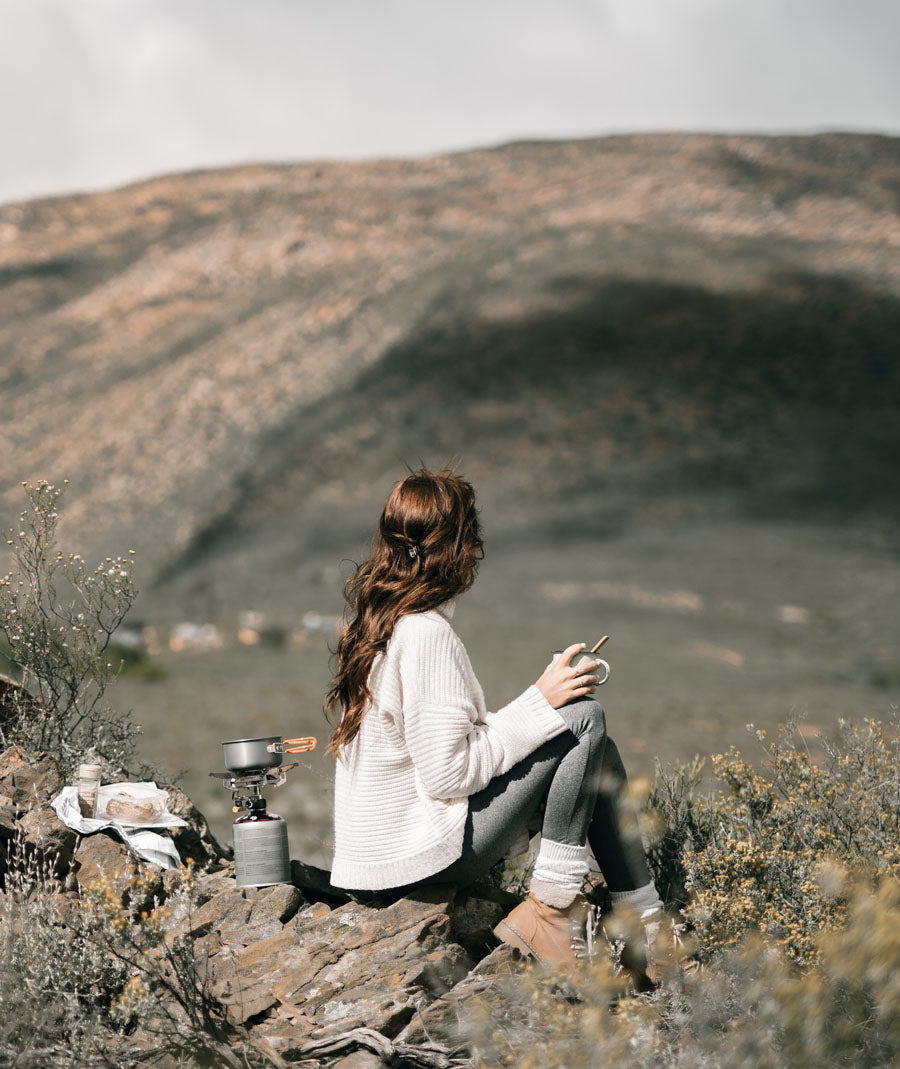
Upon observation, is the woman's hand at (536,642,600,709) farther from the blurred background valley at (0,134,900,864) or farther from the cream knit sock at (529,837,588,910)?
the blurred background valley at (0,134,900,864)

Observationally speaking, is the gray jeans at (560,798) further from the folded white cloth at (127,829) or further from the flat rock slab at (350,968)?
the folded white cloth at (127,829)

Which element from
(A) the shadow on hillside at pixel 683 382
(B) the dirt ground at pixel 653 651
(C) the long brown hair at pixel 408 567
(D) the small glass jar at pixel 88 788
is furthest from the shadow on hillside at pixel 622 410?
(C) the long brown hair at pixel 408 567

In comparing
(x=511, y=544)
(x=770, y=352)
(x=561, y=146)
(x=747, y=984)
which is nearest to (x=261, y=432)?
(x=511, y=544)

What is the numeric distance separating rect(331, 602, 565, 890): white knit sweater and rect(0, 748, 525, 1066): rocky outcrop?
0.52 feet

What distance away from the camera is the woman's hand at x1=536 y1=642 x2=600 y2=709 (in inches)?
119

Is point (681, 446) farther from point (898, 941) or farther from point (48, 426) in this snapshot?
point (898, 941)

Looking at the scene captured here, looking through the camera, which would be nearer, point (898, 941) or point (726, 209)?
point (898, 941)

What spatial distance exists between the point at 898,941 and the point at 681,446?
30.0 m

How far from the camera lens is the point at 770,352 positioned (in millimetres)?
34094

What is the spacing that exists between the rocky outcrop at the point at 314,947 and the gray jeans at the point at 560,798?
19cm

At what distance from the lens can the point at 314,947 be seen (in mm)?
3215

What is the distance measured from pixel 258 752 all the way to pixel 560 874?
87 cm

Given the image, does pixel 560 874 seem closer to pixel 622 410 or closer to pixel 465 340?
pixel 622 410

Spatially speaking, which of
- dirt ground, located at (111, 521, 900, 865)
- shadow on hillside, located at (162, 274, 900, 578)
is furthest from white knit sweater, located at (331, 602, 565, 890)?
shadow on hillside, located at (162, 274, 900, 578)
